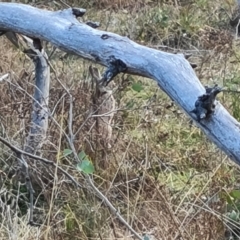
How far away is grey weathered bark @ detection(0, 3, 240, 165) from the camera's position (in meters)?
1.76

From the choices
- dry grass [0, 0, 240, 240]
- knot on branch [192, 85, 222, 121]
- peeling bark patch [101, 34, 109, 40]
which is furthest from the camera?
dry grass [0, 0, 240, 240]

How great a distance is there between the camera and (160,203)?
3082 millimetres

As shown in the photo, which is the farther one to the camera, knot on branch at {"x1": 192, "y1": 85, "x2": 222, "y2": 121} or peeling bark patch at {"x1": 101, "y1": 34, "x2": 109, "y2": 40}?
peeling bark patch at {"x1": 101, "y1": 34, "x2": 109, "y2": 40}

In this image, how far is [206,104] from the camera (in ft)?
5.69

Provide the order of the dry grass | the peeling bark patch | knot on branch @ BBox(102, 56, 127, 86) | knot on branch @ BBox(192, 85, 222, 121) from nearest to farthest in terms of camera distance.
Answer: knot on branch @ BBox(192, 85, 222, 121) → knot on branch @ BBox(102, 56, 127, 86) → the peeling bark patch → the dry grass

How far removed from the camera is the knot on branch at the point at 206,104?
67.7 inches

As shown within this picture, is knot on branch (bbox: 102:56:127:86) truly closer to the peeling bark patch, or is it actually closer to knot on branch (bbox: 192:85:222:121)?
the peeling bark patch

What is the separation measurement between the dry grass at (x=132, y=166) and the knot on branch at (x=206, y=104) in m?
1.18

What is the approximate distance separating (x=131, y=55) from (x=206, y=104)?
353 millimetres

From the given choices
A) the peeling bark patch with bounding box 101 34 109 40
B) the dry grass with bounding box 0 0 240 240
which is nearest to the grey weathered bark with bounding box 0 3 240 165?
the peeling bark patch with bounding box 101 34 109 40

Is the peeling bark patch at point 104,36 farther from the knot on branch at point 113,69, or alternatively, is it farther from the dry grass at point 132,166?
the dry grass at point 132,166

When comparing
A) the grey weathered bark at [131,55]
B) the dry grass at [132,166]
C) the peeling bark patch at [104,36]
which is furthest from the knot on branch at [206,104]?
the dry grass at [132,166]

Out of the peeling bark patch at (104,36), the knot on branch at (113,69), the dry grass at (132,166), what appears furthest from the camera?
the dry grass at (132,166)

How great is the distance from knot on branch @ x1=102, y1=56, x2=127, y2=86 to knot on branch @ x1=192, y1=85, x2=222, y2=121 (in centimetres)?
33
